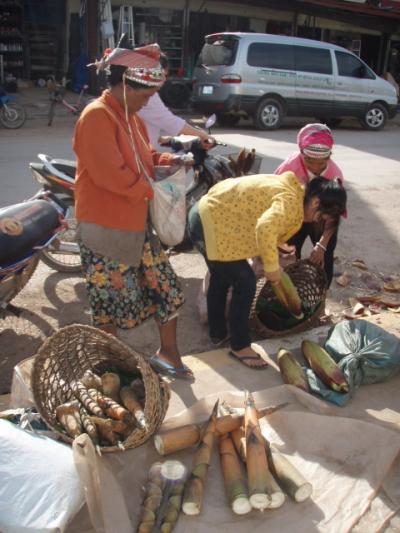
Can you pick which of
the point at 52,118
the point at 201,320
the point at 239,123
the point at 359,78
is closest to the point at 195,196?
the point at 201,320

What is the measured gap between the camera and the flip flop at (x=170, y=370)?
339 centimetres

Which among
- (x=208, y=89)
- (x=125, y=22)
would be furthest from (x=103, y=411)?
(x=125, y=22)

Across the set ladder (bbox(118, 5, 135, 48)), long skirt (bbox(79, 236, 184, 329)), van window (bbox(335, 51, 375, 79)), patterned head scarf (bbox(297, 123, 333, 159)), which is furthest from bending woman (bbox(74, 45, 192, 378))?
ladder (bbox(118, 5, 135, 48))

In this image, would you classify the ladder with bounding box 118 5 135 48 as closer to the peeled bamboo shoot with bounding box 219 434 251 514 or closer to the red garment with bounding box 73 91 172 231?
the red garment with bounding box 73 91 172 231

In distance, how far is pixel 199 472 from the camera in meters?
2.49

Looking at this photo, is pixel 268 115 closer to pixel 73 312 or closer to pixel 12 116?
pixel 12 116

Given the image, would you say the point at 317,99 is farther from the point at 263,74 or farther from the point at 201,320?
the point at 201,320

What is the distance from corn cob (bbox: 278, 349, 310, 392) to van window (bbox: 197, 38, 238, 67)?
11.1 meters

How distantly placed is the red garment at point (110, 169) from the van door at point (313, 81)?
12.0 metres

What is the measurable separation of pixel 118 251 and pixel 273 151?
8.35 m

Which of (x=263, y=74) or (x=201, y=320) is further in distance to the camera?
(x=263, y=74)

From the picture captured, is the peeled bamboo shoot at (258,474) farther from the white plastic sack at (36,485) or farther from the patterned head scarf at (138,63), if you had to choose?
the patterned head scarf at (138,63)

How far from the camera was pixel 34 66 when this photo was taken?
697 inches

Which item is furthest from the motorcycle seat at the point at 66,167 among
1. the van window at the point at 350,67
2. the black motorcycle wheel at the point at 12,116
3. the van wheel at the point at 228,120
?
the van window at the point at 350,67
